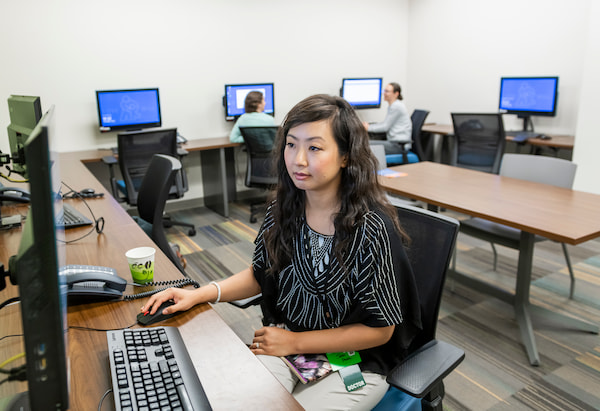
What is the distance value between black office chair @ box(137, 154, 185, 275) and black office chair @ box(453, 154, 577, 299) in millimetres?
1688

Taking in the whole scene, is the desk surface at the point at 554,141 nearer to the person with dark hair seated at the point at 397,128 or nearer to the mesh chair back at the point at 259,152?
the person with dark hair seated at the point at 397,128

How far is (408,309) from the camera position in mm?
1287

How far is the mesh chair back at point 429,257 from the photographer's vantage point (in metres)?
1.33

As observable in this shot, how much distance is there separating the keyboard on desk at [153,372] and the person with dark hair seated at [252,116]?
11.2 feet

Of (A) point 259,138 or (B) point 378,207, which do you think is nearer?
(B) point 378,207

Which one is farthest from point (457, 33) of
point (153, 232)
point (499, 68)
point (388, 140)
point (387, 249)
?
point (387, 249)

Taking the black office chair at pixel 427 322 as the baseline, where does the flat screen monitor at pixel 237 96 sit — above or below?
above

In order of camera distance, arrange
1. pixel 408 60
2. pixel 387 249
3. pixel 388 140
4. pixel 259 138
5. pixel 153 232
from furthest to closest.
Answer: pixel 408 60 < pixel 388 140 < pixel 259 138 < pixel 153 232 < pixel 387 249

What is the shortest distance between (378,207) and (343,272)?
209 mm

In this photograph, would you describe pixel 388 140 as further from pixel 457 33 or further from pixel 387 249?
pixel 387 249

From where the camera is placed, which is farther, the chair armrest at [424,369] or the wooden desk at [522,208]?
the wooden desk at [522,208]

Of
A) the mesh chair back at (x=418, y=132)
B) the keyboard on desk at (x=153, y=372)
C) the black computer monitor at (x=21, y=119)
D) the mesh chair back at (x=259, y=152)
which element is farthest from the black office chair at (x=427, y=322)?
the mesh chair back at (x=418, y=132)

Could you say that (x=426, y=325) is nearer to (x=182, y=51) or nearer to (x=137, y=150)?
(x=137, y=150)

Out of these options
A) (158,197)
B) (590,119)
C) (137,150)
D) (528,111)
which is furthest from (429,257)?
(528,111)
